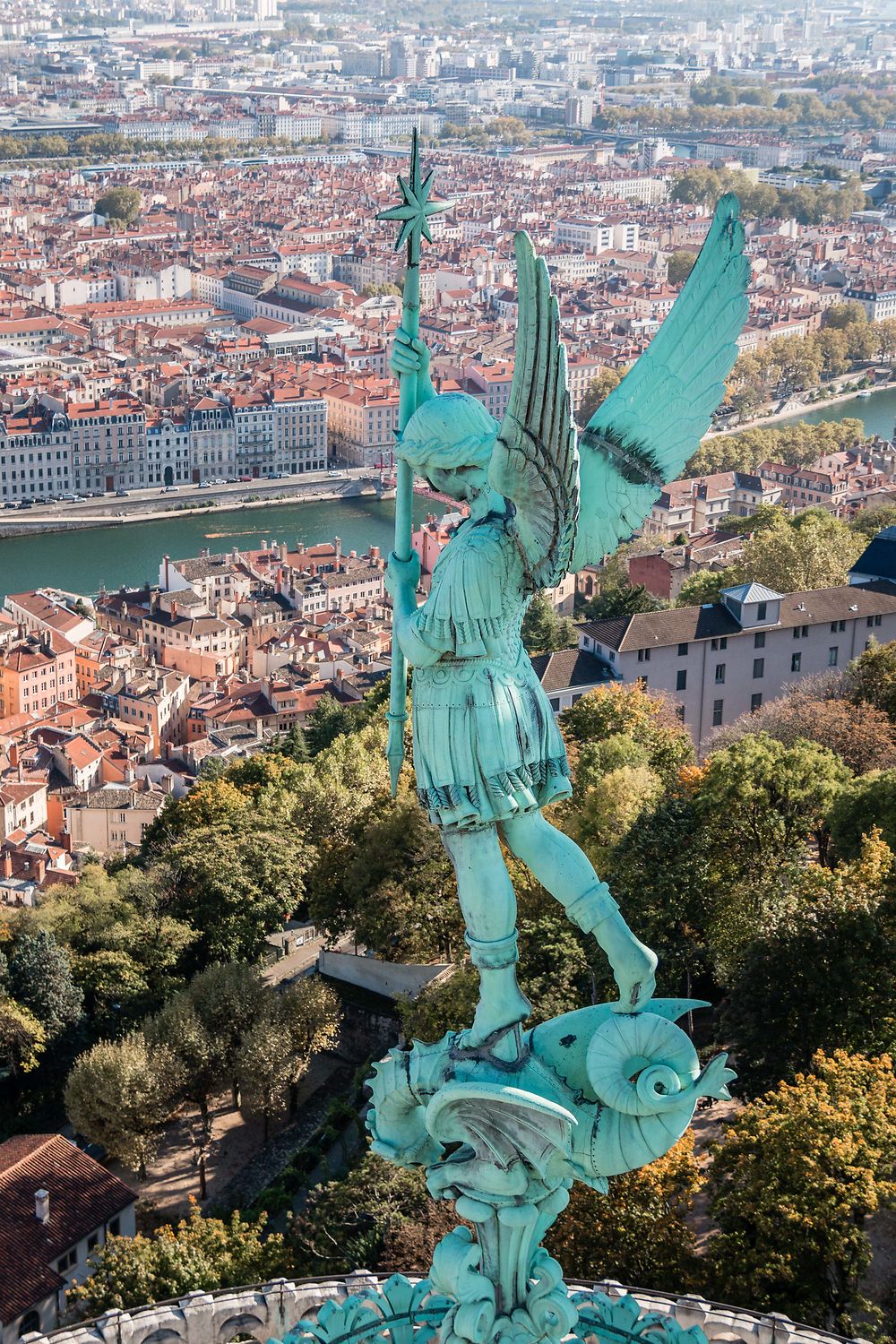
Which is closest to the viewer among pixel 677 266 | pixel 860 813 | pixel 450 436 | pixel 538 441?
pixel 538 441

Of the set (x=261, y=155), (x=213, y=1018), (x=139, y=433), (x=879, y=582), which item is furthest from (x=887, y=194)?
(x=213, y=1018)

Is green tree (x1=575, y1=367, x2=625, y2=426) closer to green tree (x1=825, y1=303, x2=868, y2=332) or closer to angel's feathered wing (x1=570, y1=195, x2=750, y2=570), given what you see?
green tree (x1=825, y1=303, x2=868, y2=332)

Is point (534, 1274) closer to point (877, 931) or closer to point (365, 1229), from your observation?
point (365, 1229)

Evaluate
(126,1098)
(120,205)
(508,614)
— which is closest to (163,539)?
(126,1098)

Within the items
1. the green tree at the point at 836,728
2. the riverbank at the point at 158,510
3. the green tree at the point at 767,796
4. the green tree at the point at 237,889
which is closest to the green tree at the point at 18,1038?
the green tree at the point at 237,889

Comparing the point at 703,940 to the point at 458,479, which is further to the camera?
the point at 703,940

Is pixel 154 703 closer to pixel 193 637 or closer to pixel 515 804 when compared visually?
pixel 193 637

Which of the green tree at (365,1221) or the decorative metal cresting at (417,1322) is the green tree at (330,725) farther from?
the decorative metal cresting at (417,1322)
